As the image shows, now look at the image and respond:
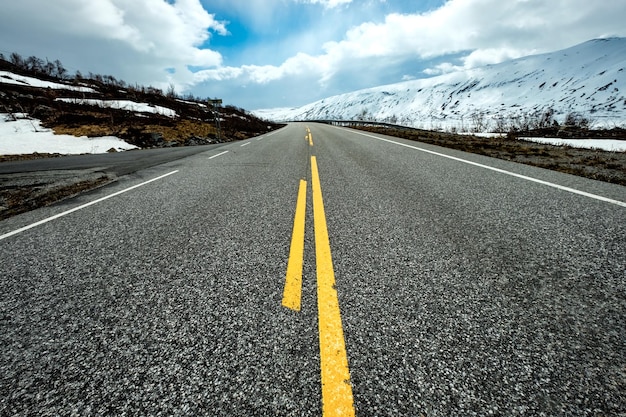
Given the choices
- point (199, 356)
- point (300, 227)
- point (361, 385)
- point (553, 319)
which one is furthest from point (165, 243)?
point (553, 319)

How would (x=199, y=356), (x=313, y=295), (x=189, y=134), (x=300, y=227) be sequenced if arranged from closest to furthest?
(x=199, y=356), (x=313, y=295), (x=300, y=227), (x=189, y=134)

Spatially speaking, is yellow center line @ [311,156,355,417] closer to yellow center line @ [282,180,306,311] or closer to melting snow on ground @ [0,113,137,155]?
yellow center line @ [282,180,306,311]

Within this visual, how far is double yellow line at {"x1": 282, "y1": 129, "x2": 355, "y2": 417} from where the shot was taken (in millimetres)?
1253

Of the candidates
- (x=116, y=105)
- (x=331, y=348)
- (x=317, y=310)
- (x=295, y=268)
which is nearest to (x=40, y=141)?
(x=116, y=105)

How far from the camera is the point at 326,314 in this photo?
177cm

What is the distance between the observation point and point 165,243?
295 centimetres

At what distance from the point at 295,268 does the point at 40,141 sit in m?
19.4

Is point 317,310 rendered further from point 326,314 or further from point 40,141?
point 40,141

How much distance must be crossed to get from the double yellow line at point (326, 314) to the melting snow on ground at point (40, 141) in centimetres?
1622

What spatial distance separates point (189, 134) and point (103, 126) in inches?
210

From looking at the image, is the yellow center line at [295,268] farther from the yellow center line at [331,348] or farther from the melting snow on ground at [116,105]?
the melting snow on ground at [116,105]

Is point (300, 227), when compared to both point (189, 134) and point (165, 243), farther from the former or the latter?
point (189, 134)

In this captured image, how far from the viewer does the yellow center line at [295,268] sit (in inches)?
75.4

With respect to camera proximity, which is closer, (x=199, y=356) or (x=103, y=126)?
(x=199, y=356)
